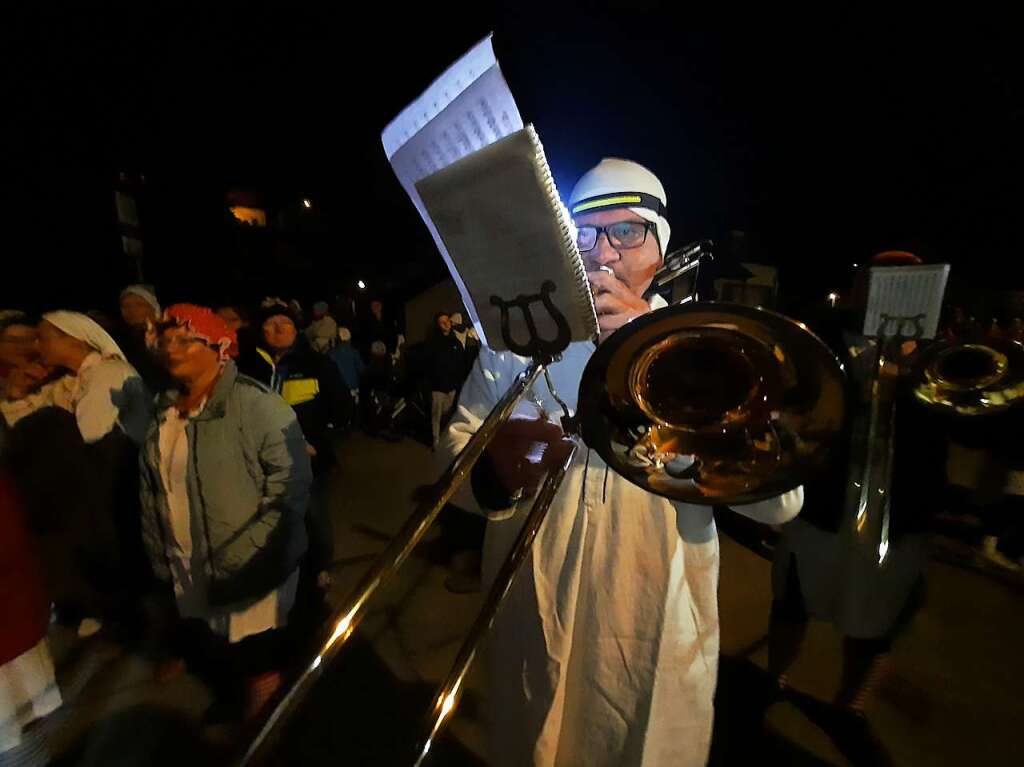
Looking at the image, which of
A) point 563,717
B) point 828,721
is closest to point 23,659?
point 563,717

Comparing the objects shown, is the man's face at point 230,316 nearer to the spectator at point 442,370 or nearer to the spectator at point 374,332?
the spectator at point 442,370

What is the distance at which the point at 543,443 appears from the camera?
1.45 m

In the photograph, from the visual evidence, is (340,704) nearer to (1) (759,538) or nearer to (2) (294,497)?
(2) (294,497)

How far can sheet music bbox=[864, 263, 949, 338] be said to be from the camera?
2475mm

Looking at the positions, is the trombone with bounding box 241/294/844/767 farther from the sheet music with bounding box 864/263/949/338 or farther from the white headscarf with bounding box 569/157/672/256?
the sheet music with bounding box 864/263/949/338

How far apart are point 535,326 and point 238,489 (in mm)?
1650

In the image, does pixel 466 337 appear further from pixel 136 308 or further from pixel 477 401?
pixel 477 401

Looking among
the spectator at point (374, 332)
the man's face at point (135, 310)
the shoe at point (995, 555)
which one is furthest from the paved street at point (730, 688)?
the spectator at point (374, 332)

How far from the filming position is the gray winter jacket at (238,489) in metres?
2.11

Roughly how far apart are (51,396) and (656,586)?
332cm

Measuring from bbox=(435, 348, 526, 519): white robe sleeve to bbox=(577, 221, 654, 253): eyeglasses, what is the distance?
0.47 m

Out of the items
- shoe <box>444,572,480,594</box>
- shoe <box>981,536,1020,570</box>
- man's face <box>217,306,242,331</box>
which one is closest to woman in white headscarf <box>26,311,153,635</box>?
man's face <box>217,306,242,331</box>

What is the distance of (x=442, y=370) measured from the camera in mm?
6609

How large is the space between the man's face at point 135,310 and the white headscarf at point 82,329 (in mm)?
1057
